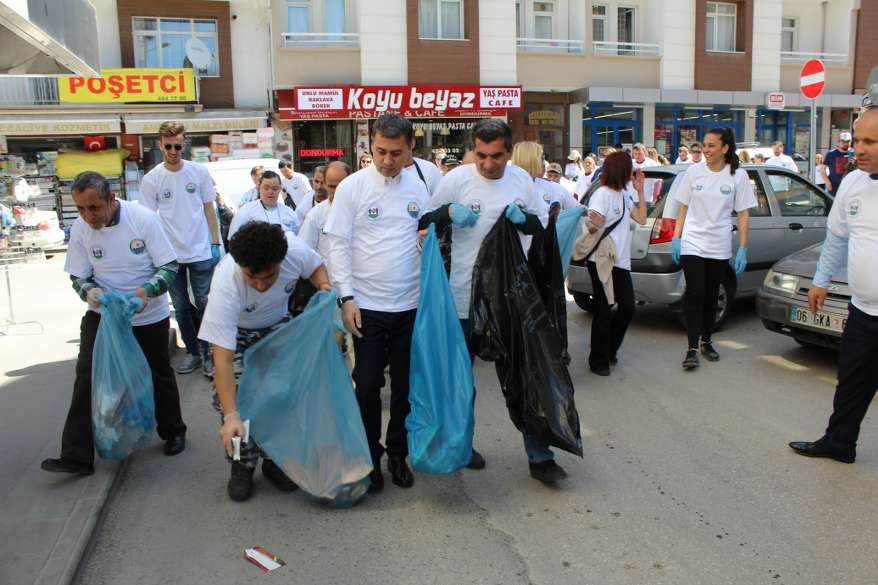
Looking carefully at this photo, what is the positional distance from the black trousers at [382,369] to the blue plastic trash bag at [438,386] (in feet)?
0.66

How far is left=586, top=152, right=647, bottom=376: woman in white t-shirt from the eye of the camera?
6.24m

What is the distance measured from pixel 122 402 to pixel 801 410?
14.4ft

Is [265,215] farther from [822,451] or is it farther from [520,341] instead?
[822,451]

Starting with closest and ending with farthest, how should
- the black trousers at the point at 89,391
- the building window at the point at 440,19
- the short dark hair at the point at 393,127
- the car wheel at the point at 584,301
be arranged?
the short dark hair at the point at 393,127 → the black trousers at the point at 89,391 → the car wheel at the point at 584,301 → the building window at the point at 440,19

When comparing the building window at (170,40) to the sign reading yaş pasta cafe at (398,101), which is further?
the building window at (170,40)

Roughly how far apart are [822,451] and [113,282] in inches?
164

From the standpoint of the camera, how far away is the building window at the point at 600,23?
2334 centimetres

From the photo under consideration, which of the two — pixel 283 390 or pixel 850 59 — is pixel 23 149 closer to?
pixel 283 390

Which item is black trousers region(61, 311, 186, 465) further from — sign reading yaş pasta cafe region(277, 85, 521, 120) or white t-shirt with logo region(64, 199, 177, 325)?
sign reading yaş pasta cafe region(277, 85, 521, 120)

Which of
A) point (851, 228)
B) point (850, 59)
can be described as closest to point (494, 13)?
point (850, 59)

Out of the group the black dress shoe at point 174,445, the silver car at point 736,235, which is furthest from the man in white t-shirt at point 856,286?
the black dress shoe at point 174,445

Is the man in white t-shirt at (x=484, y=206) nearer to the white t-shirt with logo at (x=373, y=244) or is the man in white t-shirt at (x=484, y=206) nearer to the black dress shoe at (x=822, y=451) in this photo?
the white t-shirt with logo at (x=373, y=244)

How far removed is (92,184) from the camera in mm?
4160

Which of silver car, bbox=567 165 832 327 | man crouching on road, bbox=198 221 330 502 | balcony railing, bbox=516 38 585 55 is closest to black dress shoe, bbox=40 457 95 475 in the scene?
man crouching on road, bbox=198 221 330 502
